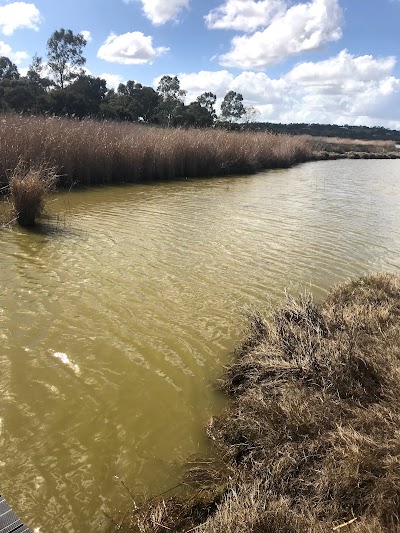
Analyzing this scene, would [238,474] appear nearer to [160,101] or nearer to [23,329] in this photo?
[23,329]

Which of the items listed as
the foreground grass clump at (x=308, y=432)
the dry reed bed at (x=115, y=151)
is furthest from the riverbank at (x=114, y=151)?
the foreground grass clump at (x=308, y=432)

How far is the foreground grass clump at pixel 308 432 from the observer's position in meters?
2.22

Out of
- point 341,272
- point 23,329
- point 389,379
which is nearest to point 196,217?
point 341,272

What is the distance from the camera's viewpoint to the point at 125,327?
4.63 m

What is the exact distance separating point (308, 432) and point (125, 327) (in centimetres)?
238

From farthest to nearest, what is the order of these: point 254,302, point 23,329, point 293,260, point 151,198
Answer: point 151,198
point 293,260
point 254,302
point 23,329

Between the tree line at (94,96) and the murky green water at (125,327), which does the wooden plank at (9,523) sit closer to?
the murky green water at (125,327)

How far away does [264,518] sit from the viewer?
2.12 meters

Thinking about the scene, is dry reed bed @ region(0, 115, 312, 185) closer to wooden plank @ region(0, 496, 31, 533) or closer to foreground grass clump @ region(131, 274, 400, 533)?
foreground grass clump @ region(131, 274, 400, 533)

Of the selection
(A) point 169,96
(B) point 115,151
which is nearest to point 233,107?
(A) point 169,96

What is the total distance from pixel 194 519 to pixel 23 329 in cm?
282

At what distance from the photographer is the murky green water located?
A: 2.81m

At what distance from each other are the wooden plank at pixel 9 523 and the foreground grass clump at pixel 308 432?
1.99 ft

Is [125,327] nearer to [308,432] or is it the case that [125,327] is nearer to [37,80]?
[308,432]
